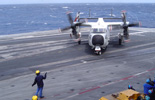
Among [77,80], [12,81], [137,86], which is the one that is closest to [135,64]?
[137,86]

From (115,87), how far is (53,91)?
5.02 m

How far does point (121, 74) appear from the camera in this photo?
59.1 feet

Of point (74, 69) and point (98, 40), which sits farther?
point (98, 40)

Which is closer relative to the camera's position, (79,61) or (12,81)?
(12,81)

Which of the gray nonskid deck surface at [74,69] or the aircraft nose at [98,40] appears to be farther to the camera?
the aircraft nose at [98,40]

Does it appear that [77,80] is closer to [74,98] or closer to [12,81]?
[74,98]

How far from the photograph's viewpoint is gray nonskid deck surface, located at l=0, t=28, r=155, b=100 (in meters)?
14.5

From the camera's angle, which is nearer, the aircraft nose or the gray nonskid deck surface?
the gray nonskid deck surface

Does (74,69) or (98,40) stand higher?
(98,40)

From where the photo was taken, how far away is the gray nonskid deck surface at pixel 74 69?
1447cm

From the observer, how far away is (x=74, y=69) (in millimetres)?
19812

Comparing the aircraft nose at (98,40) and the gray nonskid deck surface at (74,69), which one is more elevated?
the aircraft nose at (98,40)

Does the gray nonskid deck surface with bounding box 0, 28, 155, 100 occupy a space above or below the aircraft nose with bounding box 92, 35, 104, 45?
below

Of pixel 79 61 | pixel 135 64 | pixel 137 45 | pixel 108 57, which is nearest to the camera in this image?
pixel 135 64
